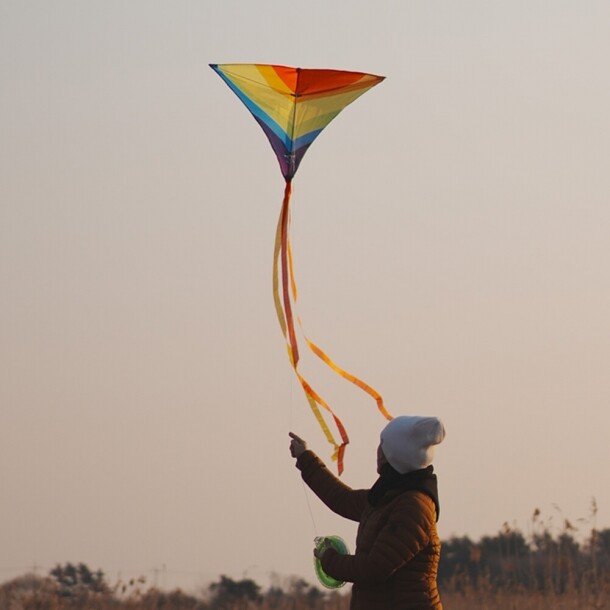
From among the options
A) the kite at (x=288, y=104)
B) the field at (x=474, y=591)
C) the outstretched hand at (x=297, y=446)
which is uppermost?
the kite at (x=288, y=104)

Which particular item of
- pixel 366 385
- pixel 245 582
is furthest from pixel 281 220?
pixel 245 582

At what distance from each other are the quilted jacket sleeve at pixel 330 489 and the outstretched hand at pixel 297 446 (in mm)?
21

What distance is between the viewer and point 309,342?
772 cm

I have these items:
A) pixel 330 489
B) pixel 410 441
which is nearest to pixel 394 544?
pixel 410 441

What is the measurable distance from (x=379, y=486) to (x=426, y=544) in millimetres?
280

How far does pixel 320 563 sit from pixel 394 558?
49 cm

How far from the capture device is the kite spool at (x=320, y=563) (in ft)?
22.3

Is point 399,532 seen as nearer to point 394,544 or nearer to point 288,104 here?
point 394,544

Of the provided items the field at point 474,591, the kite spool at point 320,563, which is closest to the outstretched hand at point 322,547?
the kite spool at point 320,563

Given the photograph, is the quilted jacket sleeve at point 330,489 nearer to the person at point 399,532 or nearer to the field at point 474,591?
the person at point 399,532

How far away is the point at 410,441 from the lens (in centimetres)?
652

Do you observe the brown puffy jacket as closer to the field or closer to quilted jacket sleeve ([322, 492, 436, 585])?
quilted jacket sleeve ([322, 492, 436, 585])

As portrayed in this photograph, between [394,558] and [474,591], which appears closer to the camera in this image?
[394,558]

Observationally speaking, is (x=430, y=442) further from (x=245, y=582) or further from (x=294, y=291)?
(x=245, y=582)
